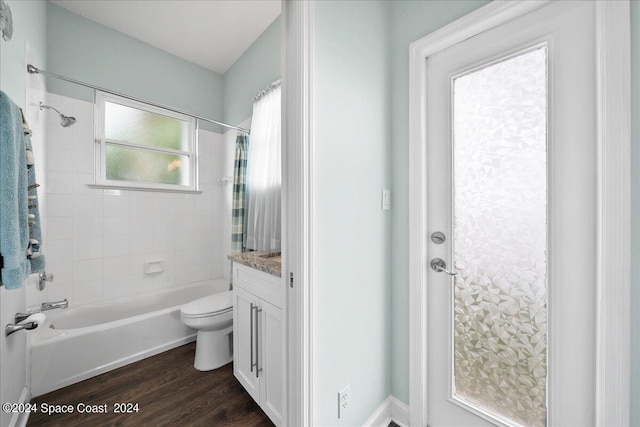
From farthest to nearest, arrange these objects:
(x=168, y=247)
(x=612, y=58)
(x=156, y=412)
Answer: (x=168, y=247) < (x=156, y=412) < (x=612, y=58)

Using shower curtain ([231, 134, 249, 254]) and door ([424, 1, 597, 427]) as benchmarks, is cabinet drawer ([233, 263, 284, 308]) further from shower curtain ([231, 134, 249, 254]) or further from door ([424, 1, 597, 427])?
shower curtain ([231, 134, 249, 254])

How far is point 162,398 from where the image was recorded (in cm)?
158

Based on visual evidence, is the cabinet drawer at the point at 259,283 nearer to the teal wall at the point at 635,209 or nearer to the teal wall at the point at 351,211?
the teal wall at the point at 351,211

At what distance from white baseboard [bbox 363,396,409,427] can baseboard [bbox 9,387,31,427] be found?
1.75 m

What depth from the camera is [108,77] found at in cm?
233

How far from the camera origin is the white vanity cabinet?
4.17ft

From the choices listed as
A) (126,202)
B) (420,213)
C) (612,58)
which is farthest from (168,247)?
(612,58)

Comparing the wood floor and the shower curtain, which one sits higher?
the shower curtain

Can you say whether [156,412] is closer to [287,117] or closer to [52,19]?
[287,117]

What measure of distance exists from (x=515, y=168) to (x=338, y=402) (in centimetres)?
127

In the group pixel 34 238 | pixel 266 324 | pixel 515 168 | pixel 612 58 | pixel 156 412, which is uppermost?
pixel 612 58

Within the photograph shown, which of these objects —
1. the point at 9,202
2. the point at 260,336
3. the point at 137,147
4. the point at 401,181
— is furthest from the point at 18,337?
the point at 401,181

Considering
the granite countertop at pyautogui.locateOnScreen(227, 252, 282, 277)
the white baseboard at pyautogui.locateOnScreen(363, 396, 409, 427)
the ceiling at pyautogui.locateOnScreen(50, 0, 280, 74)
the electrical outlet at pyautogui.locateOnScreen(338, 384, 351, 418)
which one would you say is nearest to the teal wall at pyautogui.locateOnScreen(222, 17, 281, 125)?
the ceiling at pyautogui.locateOnScreen(50, 0, 280, 74)

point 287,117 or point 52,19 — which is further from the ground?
point 52,19
